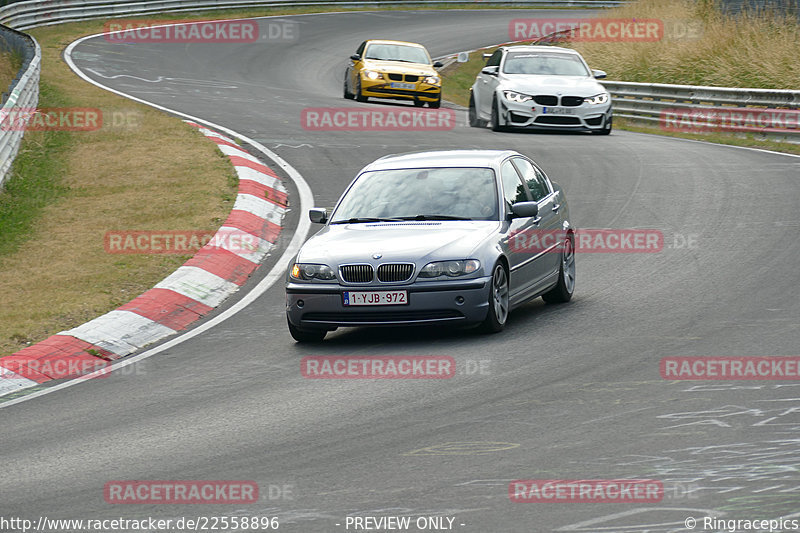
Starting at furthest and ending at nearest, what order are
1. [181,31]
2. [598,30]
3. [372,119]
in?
[181,31] → [598,30] → [372,119]

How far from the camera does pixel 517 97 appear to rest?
945 inches

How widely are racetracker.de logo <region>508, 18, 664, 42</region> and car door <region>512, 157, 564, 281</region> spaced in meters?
25.3

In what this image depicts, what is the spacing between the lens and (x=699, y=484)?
19.8 ft

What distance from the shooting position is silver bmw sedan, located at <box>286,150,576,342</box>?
9.96 metres

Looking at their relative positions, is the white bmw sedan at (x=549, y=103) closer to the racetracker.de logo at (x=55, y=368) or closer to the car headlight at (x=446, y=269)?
the car headlight at (x=446, y=269)

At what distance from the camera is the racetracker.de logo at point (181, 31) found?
42688 mm

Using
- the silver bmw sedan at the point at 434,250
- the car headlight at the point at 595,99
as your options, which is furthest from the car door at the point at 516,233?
the car headlight at the point at 595,99

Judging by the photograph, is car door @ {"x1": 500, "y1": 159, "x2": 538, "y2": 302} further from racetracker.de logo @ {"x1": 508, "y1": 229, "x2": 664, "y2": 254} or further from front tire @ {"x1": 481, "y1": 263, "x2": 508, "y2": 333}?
racetracker.de logo @ {"x1": 508, "y1": 229, "x2": 664, "y2": 254}

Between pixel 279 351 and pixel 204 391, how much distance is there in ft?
4.44

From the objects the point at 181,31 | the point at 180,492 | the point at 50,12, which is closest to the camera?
the point at 180,492

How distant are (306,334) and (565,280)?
8.69 ft

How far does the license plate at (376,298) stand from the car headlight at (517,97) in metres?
14.6

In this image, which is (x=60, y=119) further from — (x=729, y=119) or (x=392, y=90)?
(x=729, y=119)

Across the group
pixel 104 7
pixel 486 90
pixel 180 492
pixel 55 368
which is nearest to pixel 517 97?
pixel 486 90
